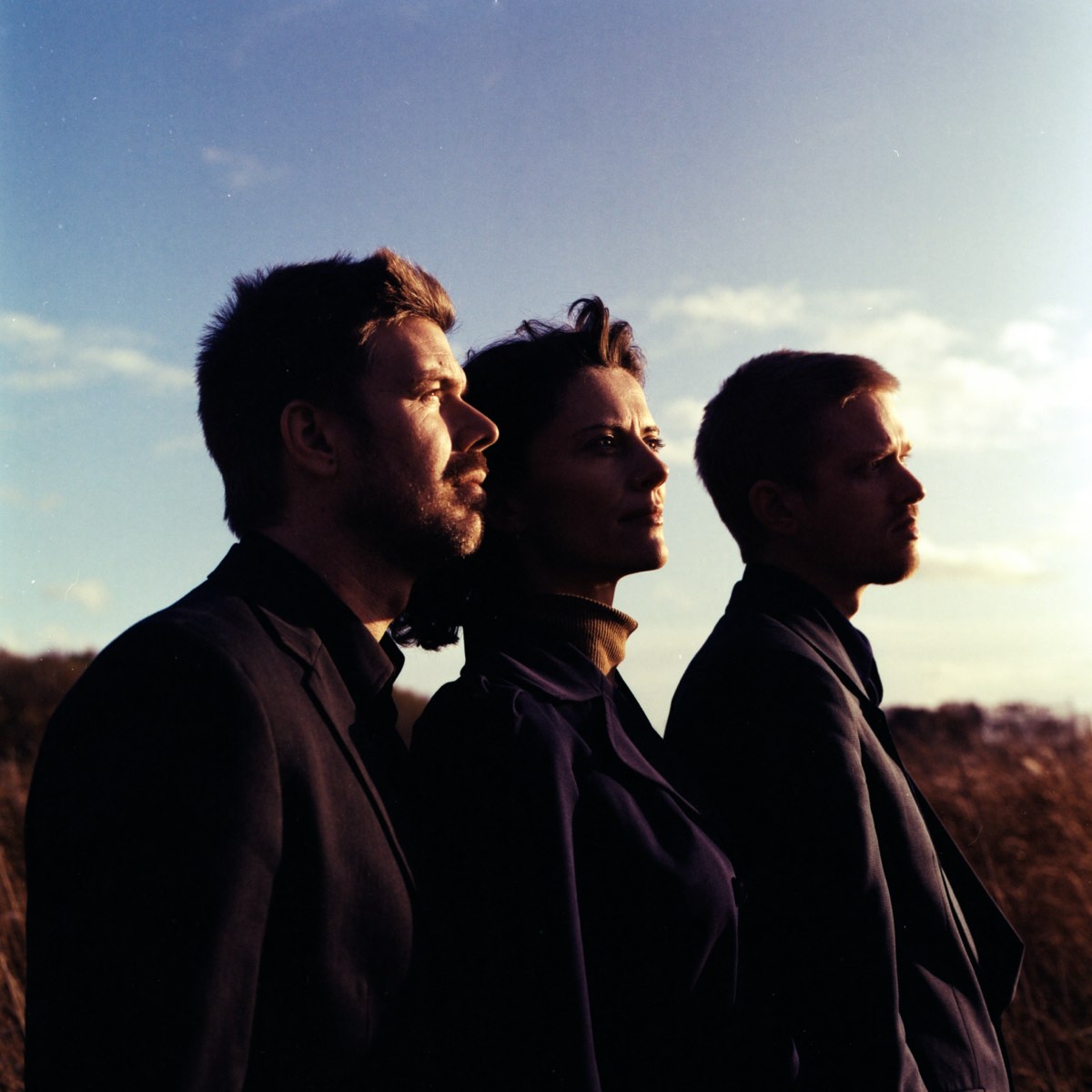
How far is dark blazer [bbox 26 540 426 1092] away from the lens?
1669 mm

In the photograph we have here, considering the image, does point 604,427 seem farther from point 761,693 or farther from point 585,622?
point 761,693

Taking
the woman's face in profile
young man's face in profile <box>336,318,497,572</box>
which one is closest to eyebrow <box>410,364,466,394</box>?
young man's face in profile <box>336,318,497,572</box>

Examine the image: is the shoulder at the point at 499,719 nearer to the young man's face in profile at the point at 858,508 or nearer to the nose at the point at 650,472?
the nose at the point at 650,472

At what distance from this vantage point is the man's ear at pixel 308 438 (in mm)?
2594

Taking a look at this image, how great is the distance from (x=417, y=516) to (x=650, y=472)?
0.71 m

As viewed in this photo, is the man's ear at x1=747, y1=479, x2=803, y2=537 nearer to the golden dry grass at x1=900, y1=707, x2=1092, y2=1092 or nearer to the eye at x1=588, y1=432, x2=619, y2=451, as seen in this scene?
the eye at x1=588, y1=432, x2=619, y2=451

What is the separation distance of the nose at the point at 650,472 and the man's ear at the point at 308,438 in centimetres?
82

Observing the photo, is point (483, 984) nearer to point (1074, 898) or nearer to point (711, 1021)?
point (711, 1021)

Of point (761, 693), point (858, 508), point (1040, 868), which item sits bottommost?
point (1040, 868)

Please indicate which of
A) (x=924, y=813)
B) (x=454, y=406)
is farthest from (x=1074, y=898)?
(x=454, y=406)

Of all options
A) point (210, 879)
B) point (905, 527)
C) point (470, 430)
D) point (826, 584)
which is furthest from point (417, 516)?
point (905, 527)

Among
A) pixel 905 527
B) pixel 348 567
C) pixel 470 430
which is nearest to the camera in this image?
pixel 348 567

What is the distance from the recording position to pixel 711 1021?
238cm

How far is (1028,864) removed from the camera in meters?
6.98
